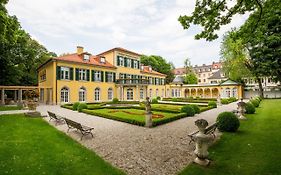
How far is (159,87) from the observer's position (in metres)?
43.5

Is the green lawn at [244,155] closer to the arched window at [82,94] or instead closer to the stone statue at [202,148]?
the stone statue at [202,148]

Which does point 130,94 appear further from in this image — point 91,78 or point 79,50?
point 79,50

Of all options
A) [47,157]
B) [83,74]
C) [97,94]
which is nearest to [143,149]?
[47,157]

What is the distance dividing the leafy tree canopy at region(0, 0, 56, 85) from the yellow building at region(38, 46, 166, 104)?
4.16 m

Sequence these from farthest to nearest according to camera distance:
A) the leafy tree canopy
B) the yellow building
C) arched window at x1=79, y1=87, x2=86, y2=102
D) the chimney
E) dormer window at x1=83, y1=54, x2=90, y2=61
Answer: the chimney → dormer window at x1=83, y1=54, x2=90, y2=61 → arched window at x1=79, y1=87, x2=86, y2=102 → the yellow building → the leafy tree canopy

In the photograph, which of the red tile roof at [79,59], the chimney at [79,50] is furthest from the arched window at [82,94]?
the chimney at [79,50]

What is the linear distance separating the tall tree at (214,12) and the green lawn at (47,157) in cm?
607

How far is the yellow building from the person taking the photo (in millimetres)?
24797

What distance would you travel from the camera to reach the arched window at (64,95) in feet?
82.2

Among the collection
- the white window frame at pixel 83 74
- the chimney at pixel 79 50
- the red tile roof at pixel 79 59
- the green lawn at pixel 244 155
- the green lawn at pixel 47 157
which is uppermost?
the chimney at pixel 79 50

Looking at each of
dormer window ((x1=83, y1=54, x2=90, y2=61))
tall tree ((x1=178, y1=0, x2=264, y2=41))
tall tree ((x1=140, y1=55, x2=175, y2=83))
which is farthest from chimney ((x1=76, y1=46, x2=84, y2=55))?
tall tree ((x1=178, y1=0, x2=264, y2=41))

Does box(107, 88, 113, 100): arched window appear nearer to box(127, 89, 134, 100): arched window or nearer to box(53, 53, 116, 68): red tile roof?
box(127, 89, 134, 100): arched window

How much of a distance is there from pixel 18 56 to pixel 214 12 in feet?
115

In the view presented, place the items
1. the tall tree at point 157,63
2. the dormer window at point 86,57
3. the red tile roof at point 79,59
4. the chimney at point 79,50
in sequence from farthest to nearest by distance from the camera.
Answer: the tall tree at point 157,63, the chimney at point 79,50, the dormer window at point 86,57, the red tile roof at point 79,59
